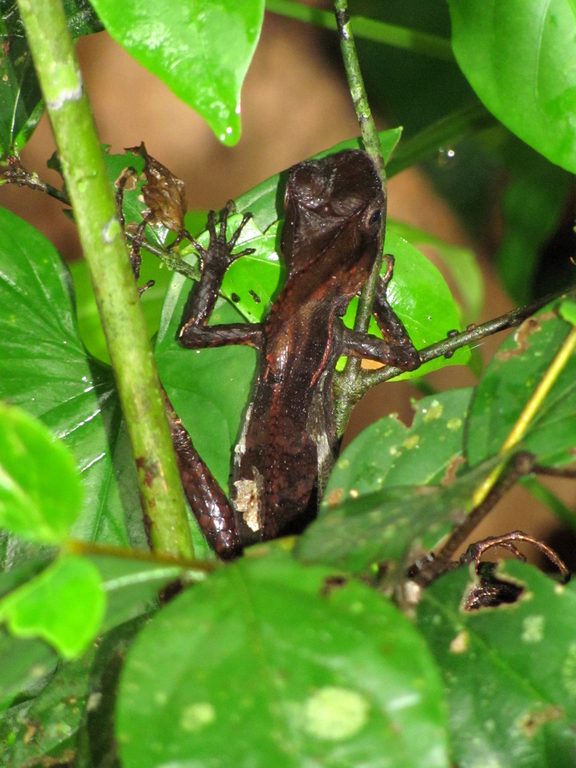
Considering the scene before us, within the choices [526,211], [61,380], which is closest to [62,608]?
[61,380]

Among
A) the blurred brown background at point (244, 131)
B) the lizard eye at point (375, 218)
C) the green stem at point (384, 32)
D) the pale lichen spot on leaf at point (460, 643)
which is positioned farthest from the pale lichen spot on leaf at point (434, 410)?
the blurred brown background at point (244, 131)

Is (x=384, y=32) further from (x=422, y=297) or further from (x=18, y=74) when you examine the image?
(x=18, y=74)

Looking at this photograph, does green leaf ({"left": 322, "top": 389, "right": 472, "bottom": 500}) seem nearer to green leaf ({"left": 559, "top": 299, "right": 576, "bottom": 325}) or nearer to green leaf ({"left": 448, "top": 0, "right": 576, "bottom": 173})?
green leaf ({"left": 559, "top": 299, "right": 576, "bottom": 325})

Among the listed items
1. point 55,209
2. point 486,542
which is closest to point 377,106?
point 55,209

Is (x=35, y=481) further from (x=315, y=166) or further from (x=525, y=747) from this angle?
(x=315, y=166)

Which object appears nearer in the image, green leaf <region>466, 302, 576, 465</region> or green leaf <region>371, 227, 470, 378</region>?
green leaf <region>466, 302, 576, 465</region>

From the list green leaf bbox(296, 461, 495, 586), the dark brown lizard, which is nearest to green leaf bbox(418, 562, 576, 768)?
green leaf bbox(296, 461, 495, 586)
